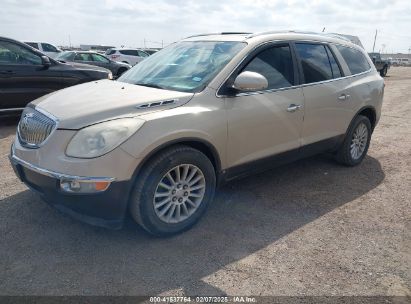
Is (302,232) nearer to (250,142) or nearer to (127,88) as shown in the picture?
(250,142)

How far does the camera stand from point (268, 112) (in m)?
3.92

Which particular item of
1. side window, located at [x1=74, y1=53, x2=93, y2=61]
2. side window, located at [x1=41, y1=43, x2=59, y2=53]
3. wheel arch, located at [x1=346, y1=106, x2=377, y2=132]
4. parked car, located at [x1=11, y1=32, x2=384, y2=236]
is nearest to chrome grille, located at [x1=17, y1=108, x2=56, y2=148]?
parked car, located at [x1=11, y1=32, x2=384, y2=236]

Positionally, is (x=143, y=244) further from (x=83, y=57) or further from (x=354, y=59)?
(x=83, y=57)

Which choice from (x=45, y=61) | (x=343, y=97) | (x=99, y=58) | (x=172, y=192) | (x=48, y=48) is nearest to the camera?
(x=172, y=192)

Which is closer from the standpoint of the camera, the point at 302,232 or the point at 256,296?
the point at 256,296

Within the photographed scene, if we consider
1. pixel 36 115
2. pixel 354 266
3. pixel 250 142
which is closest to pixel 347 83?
pixel 250 142

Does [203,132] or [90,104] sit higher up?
[90,104]

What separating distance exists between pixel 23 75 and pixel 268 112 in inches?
210

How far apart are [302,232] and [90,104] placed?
7.39 ft

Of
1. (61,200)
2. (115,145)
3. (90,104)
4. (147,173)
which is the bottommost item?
(61,200)

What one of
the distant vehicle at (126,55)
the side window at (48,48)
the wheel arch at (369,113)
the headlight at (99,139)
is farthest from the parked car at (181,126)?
the distant vehicle at (126,55)

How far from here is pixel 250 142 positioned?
3.84 meters

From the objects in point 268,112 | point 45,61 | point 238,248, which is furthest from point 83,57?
point 238,248

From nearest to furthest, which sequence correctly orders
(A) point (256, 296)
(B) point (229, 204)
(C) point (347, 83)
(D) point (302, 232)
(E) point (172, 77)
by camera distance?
(A) point (256, 296) → (D) point (302, 232) → (E) point (172, 77) → (B) point (229, 204) → (C) point (347, 83)
